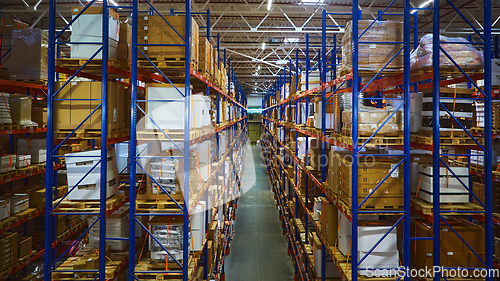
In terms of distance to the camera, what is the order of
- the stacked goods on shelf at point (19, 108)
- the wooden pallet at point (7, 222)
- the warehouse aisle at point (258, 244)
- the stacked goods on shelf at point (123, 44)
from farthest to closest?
the warehouse aisle at point (258, 244) < the stacked goods on shelf at point (19, 108) < the wooden pallet at point (7, 222) < the stacked goods on shelf at point (123, 44)

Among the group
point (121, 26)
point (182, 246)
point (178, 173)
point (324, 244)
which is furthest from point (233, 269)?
point (121, 26)

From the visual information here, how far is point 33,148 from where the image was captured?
765cm

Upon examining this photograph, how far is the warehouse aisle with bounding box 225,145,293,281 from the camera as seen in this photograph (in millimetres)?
8422

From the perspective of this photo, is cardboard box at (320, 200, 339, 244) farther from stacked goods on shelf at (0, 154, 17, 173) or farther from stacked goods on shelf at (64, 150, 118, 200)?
stacked goods on shelf at (0, 154, 17, 173)

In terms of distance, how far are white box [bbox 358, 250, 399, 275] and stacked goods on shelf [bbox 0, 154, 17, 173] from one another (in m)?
7.18

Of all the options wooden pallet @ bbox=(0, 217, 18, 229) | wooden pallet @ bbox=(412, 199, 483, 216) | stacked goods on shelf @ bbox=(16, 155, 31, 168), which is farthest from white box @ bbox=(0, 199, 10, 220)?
wooden pallet @ bbox=(412, 199, 483, 216)

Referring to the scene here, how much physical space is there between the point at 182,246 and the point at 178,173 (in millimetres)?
1071

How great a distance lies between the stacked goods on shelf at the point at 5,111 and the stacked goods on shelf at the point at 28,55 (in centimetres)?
75

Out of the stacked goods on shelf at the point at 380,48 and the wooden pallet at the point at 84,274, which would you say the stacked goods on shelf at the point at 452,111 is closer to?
the stacked goods on shelf at the point at 380,48

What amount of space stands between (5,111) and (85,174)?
3.47 m

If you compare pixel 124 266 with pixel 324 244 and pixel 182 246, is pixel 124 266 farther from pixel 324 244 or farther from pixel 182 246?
pixel 324 244

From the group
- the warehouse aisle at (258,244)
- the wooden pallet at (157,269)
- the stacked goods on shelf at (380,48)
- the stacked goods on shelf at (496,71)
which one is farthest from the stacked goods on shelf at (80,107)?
the stacked goods on shelf at (496,71)

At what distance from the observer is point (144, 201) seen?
14.6 feet

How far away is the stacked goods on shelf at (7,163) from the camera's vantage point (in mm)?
6516
